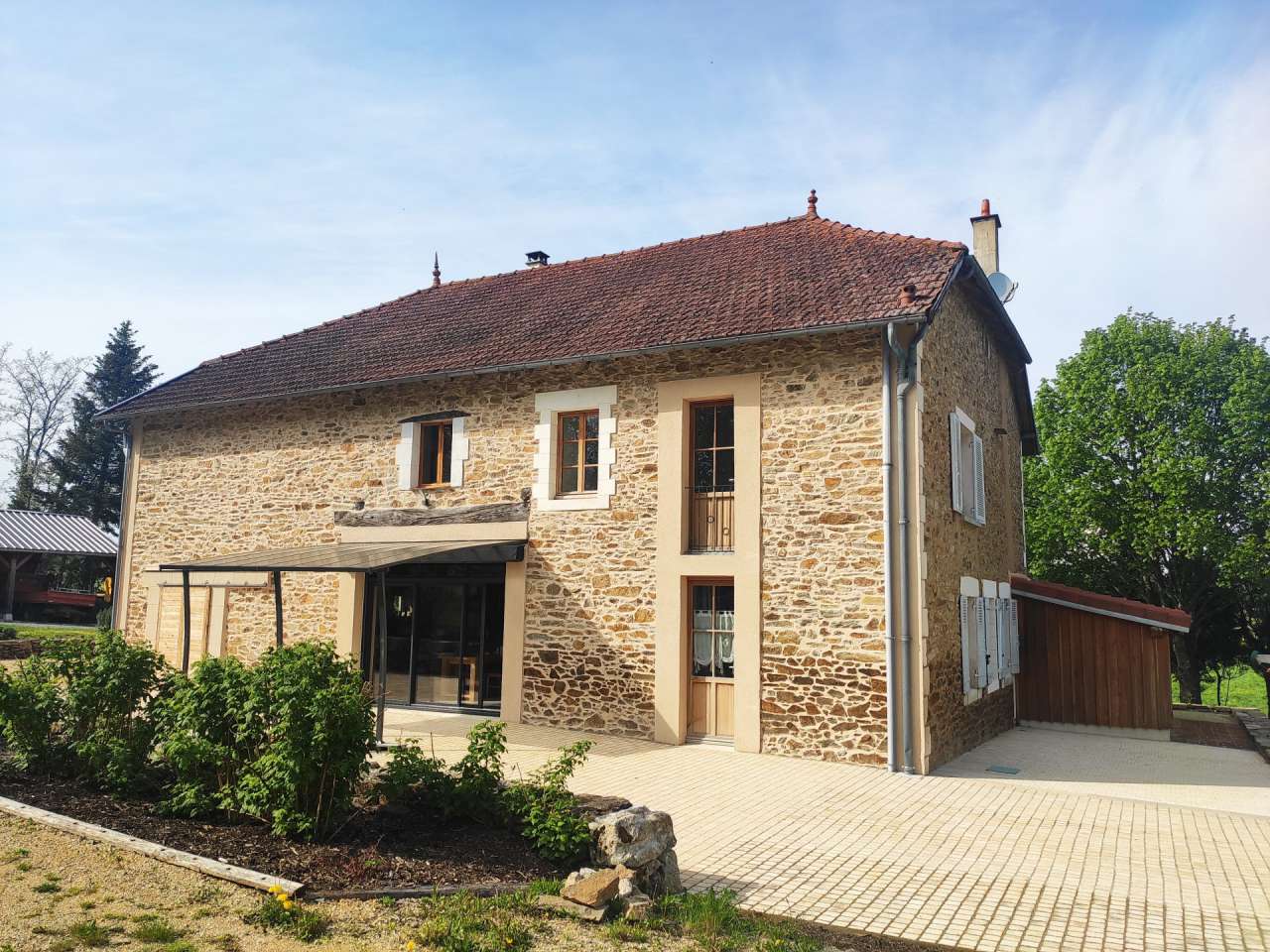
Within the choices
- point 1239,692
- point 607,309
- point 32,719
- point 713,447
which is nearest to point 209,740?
point 32,719

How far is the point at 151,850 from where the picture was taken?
4.68 m

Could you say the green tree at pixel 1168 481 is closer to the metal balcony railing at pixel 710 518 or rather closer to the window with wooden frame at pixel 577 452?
the metal balcony railing at pixel 710 518

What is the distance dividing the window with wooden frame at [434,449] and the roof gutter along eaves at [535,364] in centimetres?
67

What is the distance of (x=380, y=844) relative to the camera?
5152 mm

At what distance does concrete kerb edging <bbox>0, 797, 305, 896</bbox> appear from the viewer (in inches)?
172

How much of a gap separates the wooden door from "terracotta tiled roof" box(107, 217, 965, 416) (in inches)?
115

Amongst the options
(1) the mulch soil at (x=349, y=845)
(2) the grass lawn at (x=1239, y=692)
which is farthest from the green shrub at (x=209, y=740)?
(2) the grass lawn at (x=1239, y=692)

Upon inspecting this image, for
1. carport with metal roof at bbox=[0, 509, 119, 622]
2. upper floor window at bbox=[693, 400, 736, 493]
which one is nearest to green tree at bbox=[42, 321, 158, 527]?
carport with metal roof at bbox=[0, 509, 119, 622]

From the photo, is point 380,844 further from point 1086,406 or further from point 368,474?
point 1086,406

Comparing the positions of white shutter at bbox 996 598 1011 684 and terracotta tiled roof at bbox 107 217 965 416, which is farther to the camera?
white shutter at bbox 996 598 1011 684

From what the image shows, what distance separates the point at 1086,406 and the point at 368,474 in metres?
17.5

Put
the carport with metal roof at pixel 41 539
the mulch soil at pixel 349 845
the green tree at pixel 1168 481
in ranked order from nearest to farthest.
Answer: the mulch soil at pixel 349 845, the green tree at pixel 1168 481, the carport with metal roof at pixel 41 539

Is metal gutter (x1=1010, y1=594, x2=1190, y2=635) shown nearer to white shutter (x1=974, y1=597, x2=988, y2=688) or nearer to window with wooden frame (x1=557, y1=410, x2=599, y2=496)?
white shutter (x1=974, y1=597, x2=988, y2=688)

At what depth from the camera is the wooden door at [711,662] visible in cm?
995
